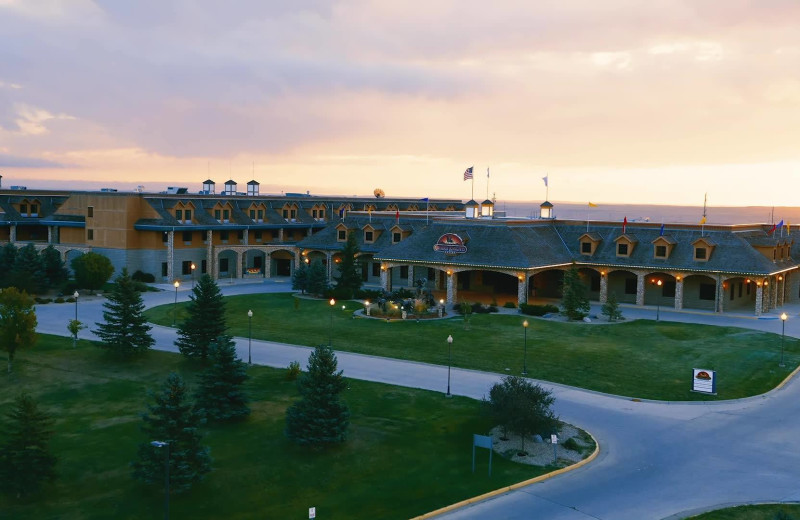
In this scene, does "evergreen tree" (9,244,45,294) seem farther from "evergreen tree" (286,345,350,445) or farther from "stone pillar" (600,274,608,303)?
"stone pillar" (600,274,608,303)

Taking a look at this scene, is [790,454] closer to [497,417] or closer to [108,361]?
[497,417]

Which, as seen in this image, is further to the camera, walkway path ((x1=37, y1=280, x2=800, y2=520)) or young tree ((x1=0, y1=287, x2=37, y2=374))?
young tree ((x1=0, y1=287, x2=37, y2=374))

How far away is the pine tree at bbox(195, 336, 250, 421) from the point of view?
34.8m

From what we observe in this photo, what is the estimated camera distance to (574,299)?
2355 inches

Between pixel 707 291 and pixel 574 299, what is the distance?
15.2 m

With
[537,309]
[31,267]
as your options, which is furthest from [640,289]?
[31,267]

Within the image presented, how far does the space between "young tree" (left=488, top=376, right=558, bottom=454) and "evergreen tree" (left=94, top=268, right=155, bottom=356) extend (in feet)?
75.7

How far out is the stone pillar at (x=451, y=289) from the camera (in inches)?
2685

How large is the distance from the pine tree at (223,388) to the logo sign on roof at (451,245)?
36.4 metres

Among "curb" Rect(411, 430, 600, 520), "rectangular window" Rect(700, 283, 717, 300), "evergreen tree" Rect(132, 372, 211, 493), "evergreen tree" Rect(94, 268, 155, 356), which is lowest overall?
"curb" Rect(411, 430, 600, 520)

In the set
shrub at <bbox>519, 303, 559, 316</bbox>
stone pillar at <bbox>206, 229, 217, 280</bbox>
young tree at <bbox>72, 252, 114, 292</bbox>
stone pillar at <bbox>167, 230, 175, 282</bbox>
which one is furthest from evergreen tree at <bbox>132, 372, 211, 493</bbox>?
stone pillar at <bbox>206, 229, 217, 280</bbox>

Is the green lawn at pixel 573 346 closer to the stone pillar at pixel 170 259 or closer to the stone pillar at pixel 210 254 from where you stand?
the stone pillar at pixel 170 259

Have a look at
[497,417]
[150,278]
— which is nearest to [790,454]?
[497,417]

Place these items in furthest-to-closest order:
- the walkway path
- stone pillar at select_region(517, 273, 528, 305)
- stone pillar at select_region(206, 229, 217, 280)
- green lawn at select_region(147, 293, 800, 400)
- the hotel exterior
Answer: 1. stone pillar at select_region(206, 229, 217, 280)
2. the hotel exterior
3. stone pillar at select_region(517, 273, 528, 305)
4. green lawn at select_region(147, 293, 800, 400)
5. the walkway path
